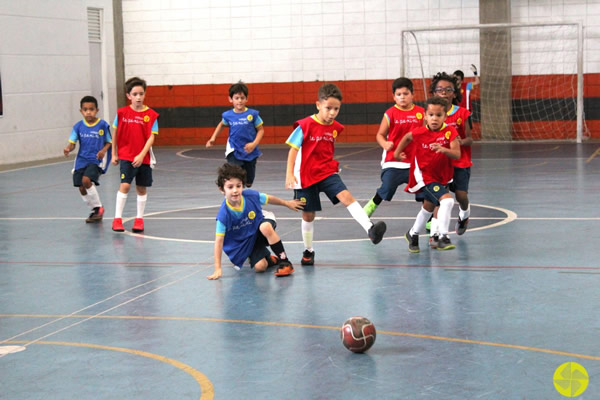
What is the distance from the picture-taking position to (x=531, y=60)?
19.6 meters

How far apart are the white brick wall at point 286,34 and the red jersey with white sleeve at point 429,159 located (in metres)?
13.5

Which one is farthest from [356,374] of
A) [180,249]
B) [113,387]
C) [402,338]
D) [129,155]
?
[129,155]

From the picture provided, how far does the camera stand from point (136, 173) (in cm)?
877

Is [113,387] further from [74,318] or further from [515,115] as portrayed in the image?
[515,115]

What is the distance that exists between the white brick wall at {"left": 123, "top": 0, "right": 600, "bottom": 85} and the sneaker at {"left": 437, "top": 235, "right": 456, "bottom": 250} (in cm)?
1361

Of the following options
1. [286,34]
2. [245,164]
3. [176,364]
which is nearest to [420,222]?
[245,164]

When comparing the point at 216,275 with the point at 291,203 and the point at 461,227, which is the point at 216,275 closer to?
the point at 291,203

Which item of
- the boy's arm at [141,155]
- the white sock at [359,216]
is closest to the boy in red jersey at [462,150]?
the white sock at [359,216]

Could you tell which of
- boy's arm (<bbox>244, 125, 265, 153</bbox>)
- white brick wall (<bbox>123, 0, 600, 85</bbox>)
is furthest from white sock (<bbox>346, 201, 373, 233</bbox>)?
white brick wall (<bbox>123, 0, 600, 85</bbox>)

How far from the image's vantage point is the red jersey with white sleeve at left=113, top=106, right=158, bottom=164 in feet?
28.7

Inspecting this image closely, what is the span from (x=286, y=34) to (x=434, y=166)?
14.5 metres

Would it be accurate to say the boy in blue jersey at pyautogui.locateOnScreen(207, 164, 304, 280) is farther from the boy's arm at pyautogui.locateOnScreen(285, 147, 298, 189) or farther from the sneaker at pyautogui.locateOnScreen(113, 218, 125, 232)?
the sneaker at pyautogui.locateOnScreen(113, 218, 125, 232)

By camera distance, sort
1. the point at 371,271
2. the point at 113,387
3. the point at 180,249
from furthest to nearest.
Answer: the point at 180,249 → the point at 371,271 → the point at 113,387

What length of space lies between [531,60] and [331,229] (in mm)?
12885
